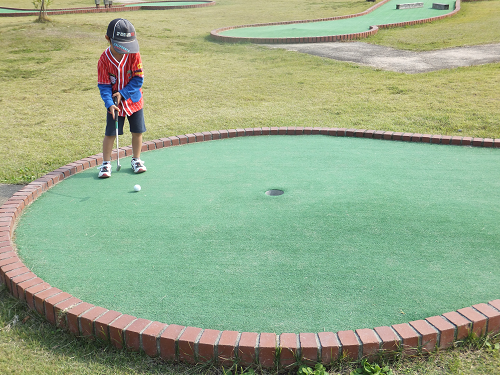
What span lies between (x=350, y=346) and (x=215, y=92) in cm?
645

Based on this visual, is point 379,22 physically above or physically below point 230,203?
above

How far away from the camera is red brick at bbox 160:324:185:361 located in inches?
98.1

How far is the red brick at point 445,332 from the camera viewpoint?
2504mm

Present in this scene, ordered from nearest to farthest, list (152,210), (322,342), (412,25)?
(322,342), (152,210), (412,25)

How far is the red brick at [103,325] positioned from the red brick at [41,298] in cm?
41

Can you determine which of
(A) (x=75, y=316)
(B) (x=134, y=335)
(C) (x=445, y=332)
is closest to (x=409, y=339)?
(C) (x=445, y=332)

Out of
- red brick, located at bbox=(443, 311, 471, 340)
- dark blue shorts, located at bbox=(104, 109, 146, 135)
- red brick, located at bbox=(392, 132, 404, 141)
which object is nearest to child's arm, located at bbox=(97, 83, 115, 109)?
dark blue shorts, located at bbox=(104, 109, 146, 135)

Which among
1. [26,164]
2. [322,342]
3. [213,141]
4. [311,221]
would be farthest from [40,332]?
[213,141]

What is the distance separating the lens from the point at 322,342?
8.00ft

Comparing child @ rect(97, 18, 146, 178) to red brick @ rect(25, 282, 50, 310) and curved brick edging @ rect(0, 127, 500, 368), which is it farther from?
curved brick edging @ rect(0, 127, 500, 368)

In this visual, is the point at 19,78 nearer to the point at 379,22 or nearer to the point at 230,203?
the point at 230,203

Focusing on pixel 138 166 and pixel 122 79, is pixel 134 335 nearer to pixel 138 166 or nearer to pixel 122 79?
pixel 138 166

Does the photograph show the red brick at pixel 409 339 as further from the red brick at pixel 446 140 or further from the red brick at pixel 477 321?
the red brick at pixel 446 140

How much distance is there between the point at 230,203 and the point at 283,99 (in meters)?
4.08
